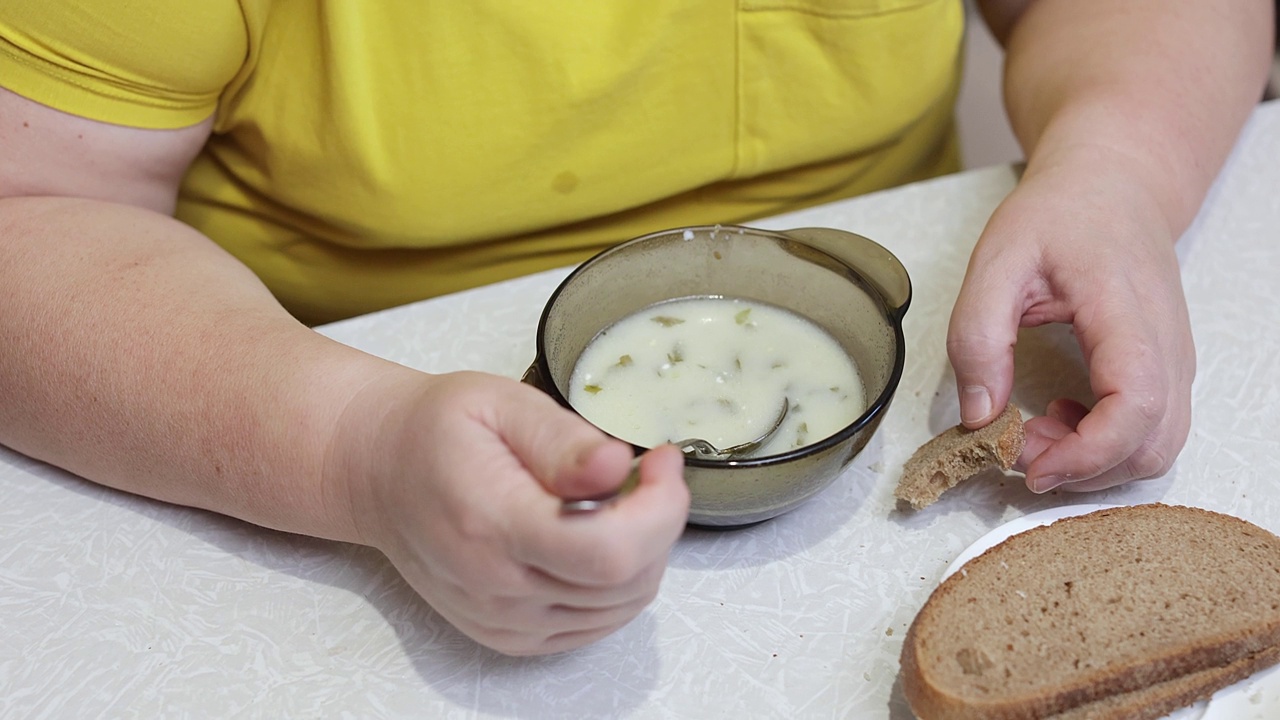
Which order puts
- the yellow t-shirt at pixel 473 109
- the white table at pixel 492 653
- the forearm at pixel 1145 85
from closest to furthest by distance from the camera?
the white table at pixel 492 653, the yellow t-shirt at pixel 473 109, the forearm at pixel 1145 85

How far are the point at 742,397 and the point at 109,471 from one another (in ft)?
1.25

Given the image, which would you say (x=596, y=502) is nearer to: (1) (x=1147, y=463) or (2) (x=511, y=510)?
(2) (x=511, y=510)

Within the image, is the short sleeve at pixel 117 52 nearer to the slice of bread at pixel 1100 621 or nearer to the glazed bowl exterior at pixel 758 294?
the glazed bowl exterior at pixel 758 294

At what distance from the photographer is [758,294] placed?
696mm

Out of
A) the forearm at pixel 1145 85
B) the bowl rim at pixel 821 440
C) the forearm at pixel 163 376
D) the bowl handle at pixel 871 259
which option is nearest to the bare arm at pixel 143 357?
the forearm at pixel 163 376

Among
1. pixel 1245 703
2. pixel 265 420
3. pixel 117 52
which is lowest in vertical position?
pixel 1245 703

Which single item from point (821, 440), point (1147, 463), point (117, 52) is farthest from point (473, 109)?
point (1147, 463)

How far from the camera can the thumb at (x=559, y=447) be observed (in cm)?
42

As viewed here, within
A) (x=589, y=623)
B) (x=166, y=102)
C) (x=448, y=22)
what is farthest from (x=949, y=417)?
(x=166, y=102)

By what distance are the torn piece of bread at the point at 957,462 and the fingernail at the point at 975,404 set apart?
1 centimetres

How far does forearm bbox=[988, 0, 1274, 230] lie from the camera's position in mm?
780

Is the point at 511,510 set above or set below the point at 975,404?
above

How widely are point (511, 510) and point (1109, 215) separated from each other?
1.57ft

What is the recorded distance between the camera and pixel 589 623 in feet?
1.61
